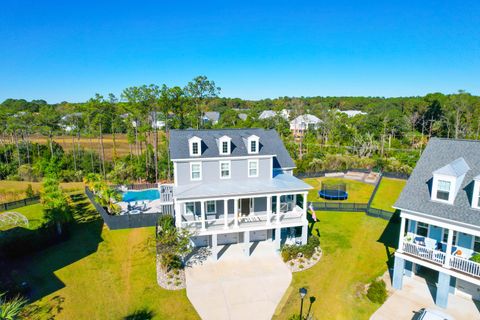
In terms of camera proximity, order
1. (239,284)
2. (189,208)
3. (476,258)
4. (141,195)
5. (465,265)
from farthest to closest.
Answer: (141,195)
(189,208)
(239,284)
(465,265)
(476,258)

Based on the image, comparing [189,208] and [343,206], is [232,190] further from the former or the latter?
[343,206]

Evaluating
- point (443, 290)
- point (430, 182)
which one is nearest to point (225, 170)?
point (430, 182)

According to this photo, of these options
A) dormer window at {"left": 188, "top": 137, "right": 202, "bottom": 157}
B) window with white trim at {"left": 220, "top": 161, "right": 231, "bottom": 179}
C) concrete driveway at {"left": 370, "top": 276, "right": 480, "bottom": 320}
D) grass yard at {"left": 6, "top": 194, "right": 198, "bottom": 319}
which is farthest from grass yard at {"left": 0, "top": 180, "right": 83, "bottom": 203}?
concrete driveway at {"left": 370, "top": 276, "right": 480, "bottom": 320}

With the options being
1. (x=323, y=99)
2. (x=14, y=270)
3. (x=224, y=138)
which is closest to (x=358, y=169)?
(x=224, y=138)

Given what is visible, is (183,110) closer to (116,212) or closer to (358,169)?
(116,212)

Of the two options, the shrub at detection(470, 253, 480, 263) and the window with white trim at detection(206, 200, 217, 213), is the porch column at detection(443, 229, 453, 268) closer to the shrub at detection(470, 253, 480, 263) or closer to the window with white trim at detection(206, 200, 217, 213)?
the shrub at detection(470, 253, 480, 263)

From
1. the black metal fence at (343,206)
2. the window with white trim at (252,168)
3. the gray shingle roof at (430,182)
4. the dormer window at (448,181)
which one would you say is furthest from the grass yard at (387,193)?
the window with white trim at (252,168)

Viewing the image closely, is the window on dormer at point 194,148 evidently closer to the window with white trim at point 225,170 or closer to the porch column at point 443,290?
the window with white trim at point 225,170
